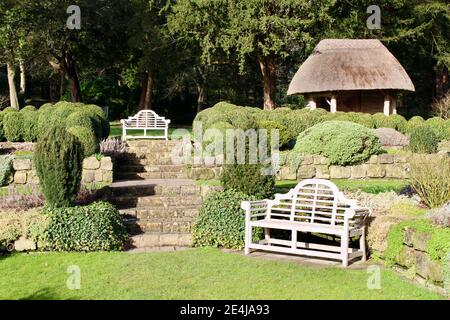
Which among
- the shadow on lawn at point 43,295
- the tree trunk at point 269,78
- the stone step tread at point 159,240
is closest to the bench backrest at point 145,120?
the stone step tread at point 159,240

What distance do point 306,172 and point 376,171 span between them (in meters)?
1.90

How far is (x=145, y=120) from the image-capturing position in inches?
703

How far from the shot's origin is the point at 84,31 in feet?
94.5

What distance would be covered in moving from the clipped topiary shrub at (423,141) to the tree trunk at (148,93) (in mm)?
18000

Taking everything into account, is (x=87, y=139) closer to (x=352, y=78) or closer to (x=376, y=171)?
(x=376, y=171)

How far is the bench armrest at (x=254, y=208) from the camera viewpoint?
776cm

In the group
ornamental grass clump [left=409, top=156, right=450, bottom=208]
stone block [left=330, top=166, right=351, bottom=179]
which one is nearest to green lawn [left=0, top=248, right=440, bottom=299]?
ornamental grass clump [left=409, top=156, right=450, bottom=208]

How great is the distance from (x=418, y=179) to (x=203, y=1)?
1831 centimetres

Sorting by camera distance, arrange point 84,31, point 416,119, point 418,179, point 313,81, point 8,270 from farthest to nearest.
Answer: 1. point 84,31
2. point 313,81
3. point 416,119
4. point 418,179
5. point 8,270

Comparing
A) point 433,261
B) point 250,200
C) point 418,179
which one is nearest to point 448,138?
point 418,179

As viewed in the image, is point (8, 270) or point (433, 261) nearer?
point (433, 261)

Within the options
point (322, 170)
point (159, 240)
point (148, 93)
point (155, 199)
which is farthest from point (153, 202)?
point (148, 93)

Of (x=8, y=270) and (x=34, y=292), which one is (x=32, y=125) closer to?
(x=8, y=270)

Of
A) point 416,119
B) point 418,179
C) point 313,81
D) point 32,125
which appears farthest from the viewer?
point 313,81
